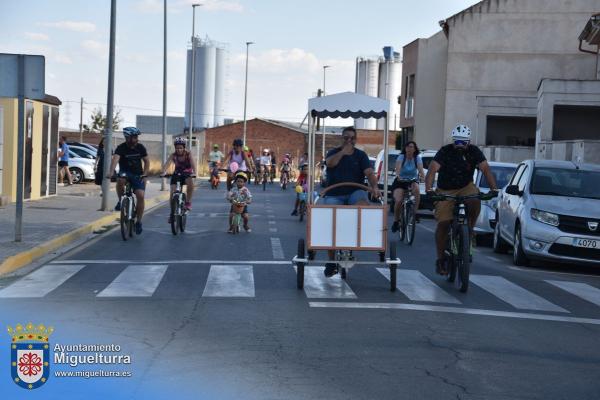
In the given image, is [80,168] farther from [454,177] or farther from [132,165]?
[454,177]

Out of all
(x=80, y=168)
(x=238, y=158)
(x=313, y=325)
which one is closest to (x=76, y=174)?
(x=80, y=168)

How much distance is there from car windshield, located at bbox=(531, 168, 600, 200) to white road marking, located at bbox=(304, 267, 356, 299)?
461 centimetres

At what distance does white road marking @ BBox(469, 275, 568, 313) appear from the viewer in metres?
10.7

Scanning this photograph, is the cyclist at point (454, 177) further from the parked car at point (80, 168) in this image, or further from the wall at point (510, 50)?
the wall at point (510, 50)

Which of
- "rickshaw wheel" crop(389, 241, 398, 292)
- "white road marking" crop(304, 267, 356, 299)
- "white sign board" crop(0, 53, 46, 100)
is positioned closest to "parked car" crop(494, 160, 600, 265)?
"white road marking" crop(304, 267, 356, 299)

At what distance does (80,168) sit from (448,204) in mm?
29829

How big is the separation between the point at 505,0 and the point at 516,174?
36.4 metres

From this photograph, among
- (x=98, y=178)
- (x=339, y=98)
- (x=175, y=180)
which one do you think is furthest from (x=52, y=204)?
(x=339, y=98)

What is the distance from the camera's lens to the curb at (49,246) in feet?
41.1

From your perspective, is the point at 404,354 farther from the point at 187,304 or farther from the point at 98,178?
the point at 98,178

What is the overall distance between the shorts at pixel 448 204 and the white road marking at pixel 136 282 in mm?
3407

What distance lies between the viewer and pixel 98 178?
26.0m

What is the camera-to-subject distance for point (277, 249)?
1582 centimetres

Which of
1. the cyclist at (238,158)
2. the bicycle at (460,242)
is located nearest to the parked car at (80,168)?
the cyclist at (238,158)
